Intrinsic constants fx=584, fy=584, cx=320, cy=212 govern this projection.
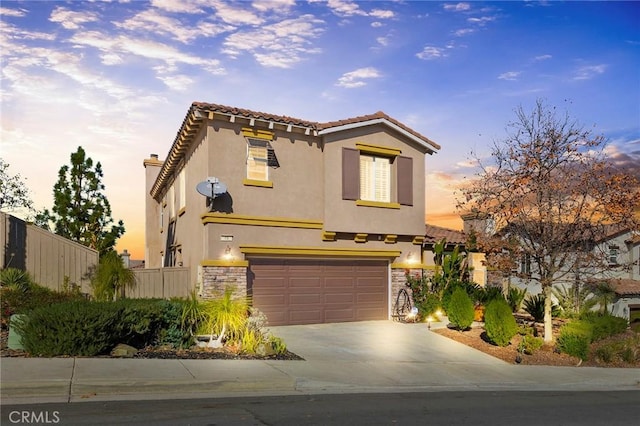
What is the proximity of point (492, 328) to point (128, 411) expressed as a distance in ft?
36.9

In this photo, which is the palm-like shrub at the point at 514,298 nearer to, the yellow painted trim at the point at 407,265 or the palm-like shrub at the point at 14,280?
the yellow painted trim at the point at 407,265

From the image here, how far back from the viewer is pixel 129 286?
58.0 feet

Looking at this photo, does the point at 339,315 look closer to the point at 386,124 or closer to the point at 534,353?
the point at 534,353

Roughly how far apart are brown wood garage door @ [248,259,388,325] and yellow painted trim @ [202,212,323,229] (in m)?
1.17

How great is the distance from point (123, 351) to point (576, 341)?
11.6 meters

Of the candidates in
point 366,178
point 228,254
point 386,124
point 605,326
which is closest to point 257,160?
point 228,254

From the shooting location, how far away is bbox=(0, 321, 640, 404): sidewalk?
929cm

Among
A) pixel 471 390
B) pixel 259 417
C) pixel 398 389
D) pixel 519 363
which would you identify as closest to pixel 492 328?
pixel 519 363

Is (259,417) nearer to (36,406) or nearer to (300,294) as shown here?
A: (36,406)

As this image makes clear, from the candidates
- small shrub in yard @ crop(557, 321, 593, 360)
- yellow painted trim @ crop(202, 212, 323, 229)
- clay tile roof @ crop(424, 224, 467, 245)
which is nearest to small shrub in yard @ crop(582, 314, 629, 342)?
small shrub in yard @ crop(557, 321, 593, 360)

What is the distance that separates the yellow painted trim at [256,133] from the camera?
18.5 meters

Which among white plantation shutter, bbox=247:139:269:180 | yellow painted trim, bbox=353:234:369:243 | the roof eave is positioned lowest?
yellow painted trim, bbox=353:234:369:243

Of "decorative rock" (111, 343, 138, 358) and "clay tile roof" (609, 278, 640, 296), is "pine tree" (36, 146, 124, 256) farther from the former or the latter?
"clay tile roof" (609, 278, 640, 296)
